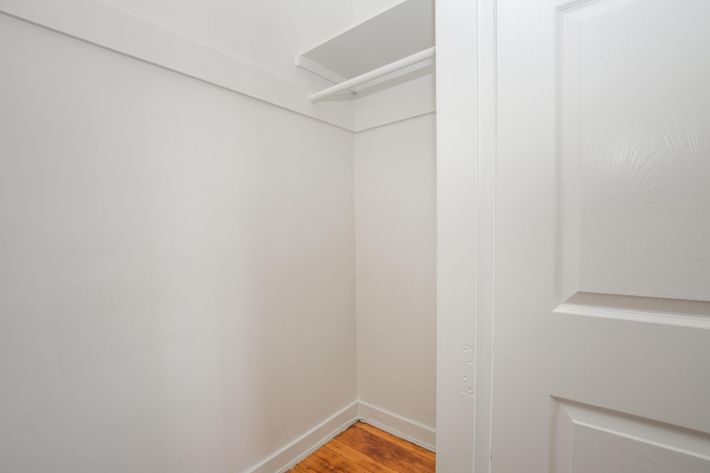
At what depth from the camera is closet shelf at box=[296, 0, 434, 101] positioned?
1.35 metres

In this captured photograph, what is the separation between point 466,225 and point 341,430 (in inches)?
65.5

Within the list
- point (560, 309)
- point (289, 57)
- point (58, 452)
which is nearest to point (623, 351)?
point (560, 309)

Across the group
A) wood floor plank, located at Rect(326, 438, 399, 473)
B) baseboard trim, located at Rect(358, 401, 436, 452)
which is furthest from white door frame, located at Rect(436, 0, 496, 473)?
baseboard trim, located at Rect(358, 401, 436, 452)

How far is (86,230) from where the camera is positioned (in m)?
1.01

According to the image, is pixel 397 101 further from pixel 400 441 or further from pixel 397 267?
pixel 400 441

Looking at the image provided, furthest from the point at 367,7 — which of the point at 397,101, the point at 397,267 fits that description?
the point at 397,267

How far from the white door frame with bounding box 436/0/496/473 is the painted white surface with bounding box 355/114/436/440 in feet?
2.66

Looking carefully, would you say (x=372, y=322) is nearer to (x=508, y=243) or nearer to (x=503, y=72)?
(x=508, y=243)

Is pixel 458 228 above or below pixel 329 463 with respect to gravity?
above

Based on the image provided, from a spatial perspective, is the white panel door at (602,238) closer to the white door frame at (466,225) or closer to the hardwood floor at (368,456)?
the white door frame at (466,225)

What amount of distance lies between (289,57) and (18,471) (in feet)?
6.22

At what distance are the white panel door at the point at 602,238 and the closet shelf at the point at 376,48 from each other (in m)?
0.62

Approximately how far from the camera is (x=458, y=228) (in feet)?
3.00

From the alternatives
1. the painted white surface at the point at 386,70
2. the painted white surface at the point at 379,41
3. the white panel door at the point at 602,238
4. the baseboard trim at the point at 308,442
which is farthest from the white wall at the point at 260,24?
the baseboard trim at the point at 308,442
